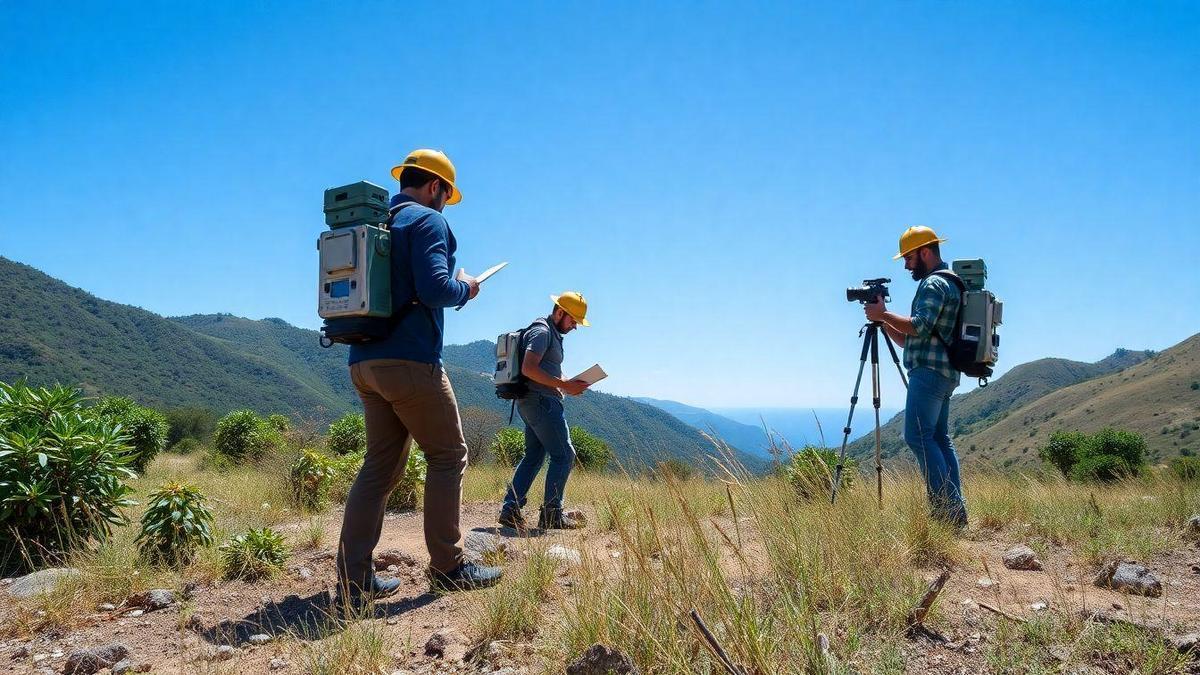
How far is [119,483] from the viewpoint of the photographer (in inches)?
182

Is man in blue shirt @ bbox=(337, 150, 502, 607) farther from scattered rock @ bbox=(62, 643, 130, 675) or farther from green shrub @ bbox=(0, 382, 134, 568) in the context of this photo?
green shrub @ bbox=(0, 382, 134, 568)

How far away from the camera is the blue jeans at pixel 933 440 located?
4676 mm

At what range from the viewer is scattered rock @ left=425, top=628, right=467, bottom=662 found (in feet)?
8.98

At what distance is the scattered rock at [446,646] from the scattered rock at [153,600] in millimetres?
1716

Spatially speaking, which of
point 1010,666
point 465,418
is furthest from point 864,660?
point 465,418

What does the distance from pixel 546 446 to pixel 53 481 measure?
332 cm

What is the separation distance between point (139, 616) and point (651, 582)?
2.80 m

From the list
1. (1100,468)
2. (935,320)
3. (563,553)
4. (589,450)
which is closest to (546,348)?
(563,553)

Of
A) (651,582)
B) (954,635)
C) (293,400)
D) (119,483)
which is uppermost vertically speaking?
(293,400)

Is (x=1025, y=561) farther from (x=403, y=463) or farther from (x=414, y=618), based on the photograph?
(x=403, y=463)

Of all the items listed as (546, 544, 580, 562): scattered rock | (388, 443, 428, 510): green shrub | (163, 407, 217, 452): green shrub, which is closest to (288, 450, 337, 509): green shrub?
(388, 443, 428, 510): green shrub

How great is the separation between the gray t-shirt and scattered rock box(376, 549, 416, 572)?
1.70m

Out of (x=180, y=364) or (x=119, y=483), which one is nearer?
(x=119, y=483)

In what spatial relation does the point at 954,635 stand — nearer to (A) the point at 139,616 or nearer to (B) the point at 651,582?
(B) the point at 651,582
